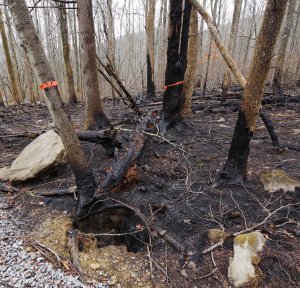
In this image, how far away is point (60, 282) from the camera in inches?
87.3

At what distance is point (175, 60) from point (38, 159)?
3417 mm

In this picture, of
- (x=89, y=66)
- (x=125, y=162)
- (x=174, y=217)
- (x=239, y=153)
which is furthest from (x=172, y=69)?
(x=174, y=217)

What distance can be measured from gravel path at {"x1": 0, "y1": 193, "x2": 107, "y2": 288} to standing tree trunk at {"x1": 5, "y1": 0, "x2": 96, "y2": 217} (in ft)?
2.20

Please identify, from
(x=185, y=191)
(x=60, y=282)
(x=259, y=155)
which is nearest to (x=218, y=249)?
(x=185, y=191)

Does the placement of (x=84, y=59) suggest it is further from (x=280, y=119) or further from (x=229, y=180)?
(x=280, y=119)

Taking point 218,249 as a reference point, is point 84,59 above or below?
above

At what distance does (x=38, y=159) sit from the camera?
4.02 meters

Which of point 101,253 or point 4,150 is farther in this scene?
point 4,150

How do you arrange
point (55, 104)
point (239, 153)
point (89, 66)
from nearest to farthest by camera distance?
1. point (55, 104)
2. point (239, 153)
3. point (89, 66)

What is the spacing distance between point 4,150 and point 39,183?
194 centimetres

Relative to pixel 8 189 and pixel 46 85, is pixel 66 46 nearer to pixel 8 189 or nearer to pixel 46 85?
pixel 8 189

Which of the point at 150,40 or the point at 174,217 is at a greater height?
the point at 150,40

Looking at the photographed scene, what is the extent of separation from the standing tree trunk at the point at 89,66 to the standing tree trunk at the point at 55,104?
226 centimetres

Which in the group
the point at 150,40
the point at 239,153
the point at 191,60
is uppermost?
the point at 150,40
